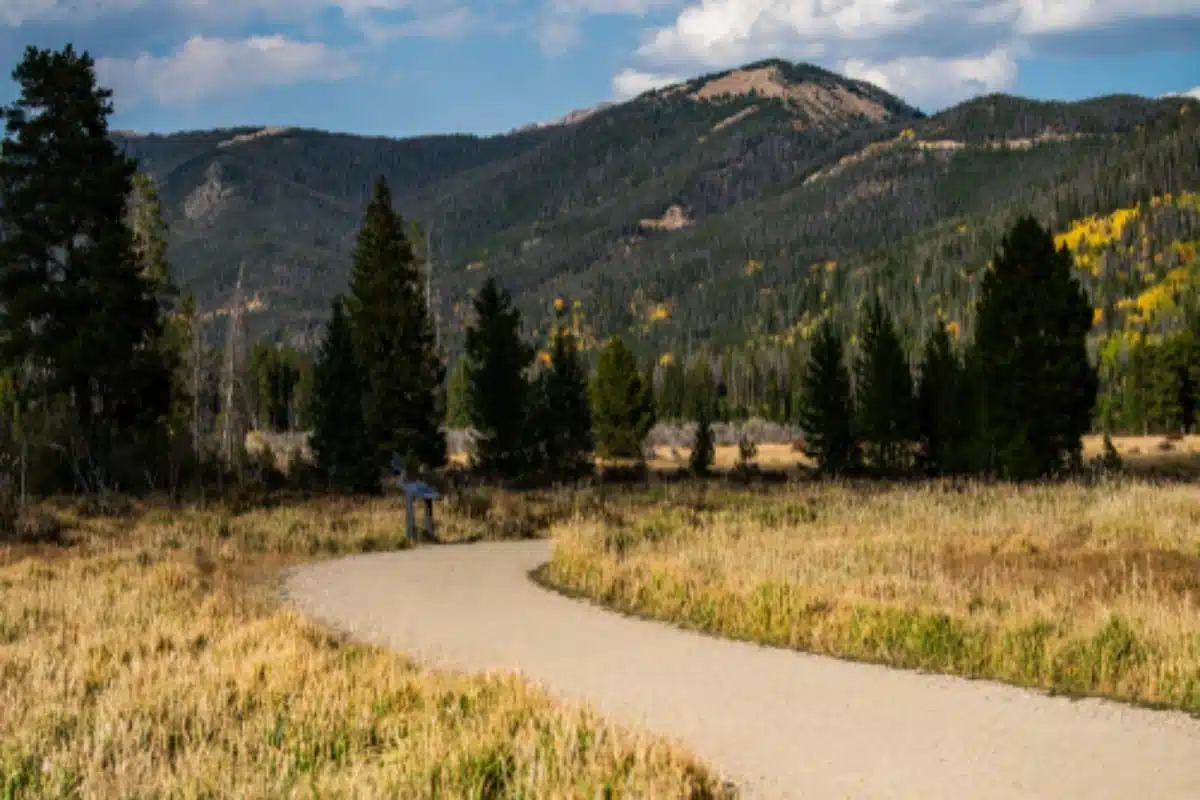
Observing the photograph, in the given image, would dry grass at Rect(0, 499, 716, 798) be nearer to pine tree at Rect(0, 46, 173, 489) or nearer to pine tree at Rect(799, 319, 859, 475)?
pine tree at Rect(0, 46, 173, 489)

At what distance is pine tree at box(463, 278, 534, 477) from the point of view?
38250 millimetres

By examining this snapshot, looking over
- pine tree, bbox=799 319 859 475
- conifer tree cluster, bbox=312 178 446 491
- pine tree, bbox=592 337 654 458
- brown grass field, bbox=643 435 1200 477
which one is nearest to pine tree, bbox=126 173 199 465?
conifer tree cluster, bbox=312 178 446 491

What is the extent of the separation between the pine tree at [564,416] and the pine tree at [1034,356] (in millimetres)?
14405

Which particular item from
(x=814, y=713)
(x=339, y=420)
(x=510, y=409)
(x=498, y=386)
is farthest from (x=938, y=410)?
(x=814, y=713)

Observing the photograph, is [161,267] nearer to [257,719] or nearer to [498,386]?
[498,386]

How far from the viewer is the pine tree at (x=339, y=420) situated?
34219 mm

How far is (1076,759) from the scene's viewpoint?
6938 millimetres

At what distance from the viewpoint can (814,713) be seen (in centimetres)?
816

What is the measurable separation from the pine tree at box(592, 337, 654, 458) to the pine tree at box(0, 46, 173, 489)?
2796 centimetres

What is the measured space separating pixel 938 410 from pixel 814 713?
42.7 meters

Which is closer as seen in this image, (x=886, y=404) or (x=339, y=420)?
(x=339, y=420)

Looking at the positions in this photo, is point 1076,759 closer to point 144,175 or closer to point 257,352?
point 144,175

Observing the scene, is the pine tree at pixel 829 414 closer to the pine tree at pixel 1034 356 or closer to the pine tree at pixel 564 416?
the pine tree at pixel 564 416

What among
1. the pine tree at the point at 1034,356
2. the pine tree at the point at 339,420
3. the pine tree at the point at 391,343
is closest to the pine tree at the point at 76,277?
the pine tree at the point at 339,420
